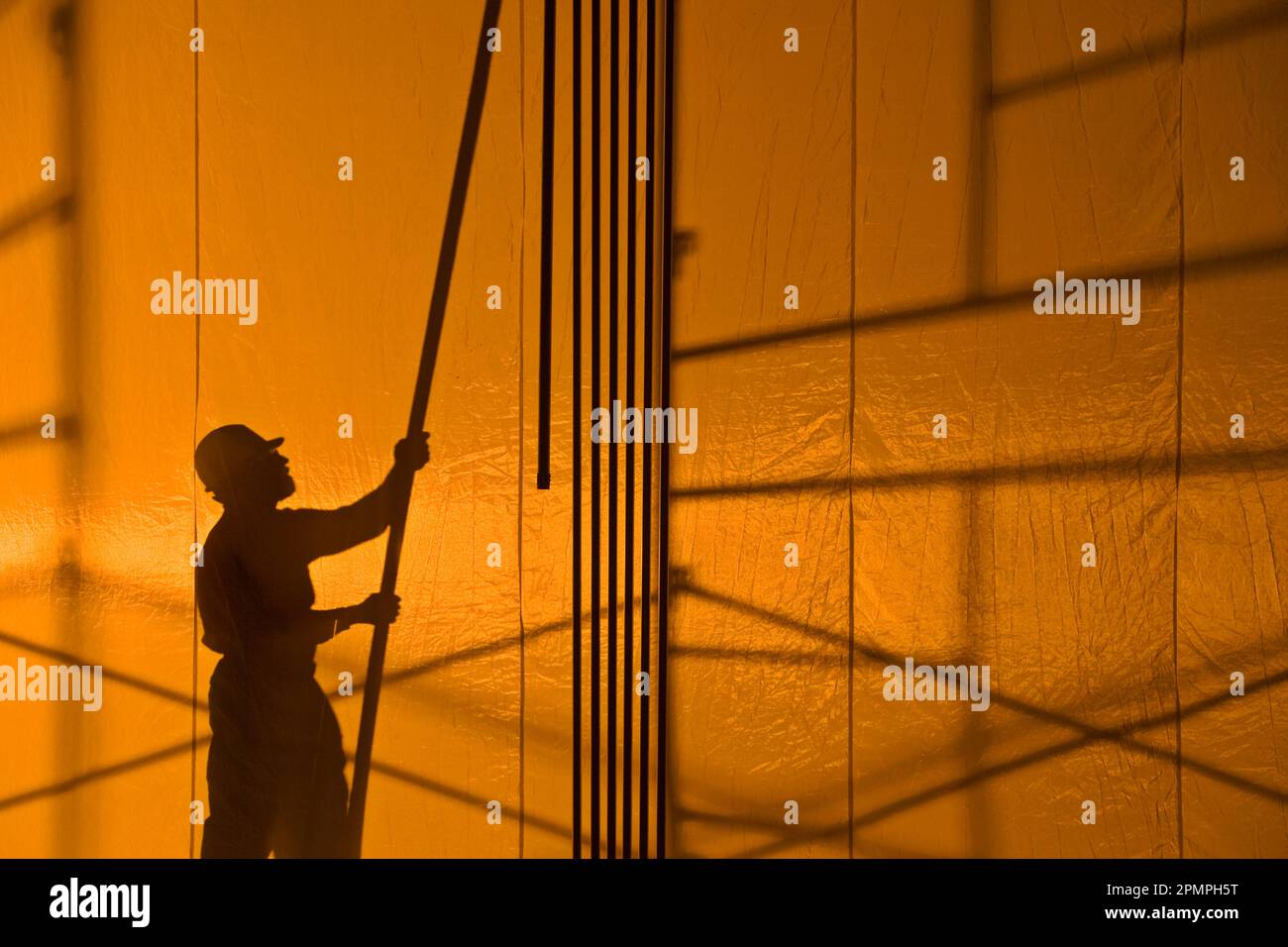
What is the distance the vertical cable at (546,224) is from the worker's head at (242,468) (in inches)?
20.0

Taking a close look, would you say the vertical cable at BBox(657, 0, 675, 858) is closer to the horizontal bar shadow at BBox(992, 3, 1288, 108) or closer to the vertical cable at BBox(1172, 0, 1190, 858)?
the horizontal bar shadow at BBox(992, 3, 1288, 108)

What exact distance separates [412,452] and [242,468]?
1.11 feet

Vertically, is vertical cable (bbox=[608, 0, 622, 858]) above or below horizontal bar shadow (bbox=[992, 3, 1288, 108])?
below

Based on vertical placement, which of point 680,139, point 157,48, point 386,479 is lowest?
point 386,479

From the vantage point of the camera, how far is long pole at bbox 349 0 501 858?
5.75 feet

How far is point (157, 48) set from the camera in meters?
1.75

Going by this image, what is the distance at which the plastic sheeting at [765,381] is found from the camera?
175 centimetres

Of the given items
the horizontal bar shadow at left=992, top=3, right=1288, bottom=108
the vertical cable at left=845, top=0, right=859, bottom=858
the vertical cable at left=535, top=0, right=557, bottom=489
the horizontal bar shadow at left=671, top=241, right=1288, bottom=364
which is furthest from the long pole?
the horizontal bar shadow at left=992, top=3, right=1288, bottom=108

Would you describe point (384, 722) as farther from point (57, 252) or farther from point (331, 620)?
point (57, 252)

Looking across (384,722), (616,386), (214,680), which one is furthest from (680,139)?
(214,680)

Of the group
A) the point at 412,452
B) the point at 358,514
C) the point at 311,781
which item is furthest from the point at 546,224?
the point at 311,781

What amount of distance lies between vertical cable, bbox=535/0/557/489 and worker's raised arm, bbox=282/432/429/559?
236mm

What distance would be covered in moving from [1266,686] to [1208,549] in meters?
0.30

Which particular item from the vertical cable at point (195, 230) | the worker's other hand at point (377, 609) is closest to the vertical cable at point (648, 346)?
the worker's other hand at point (377, 609)
